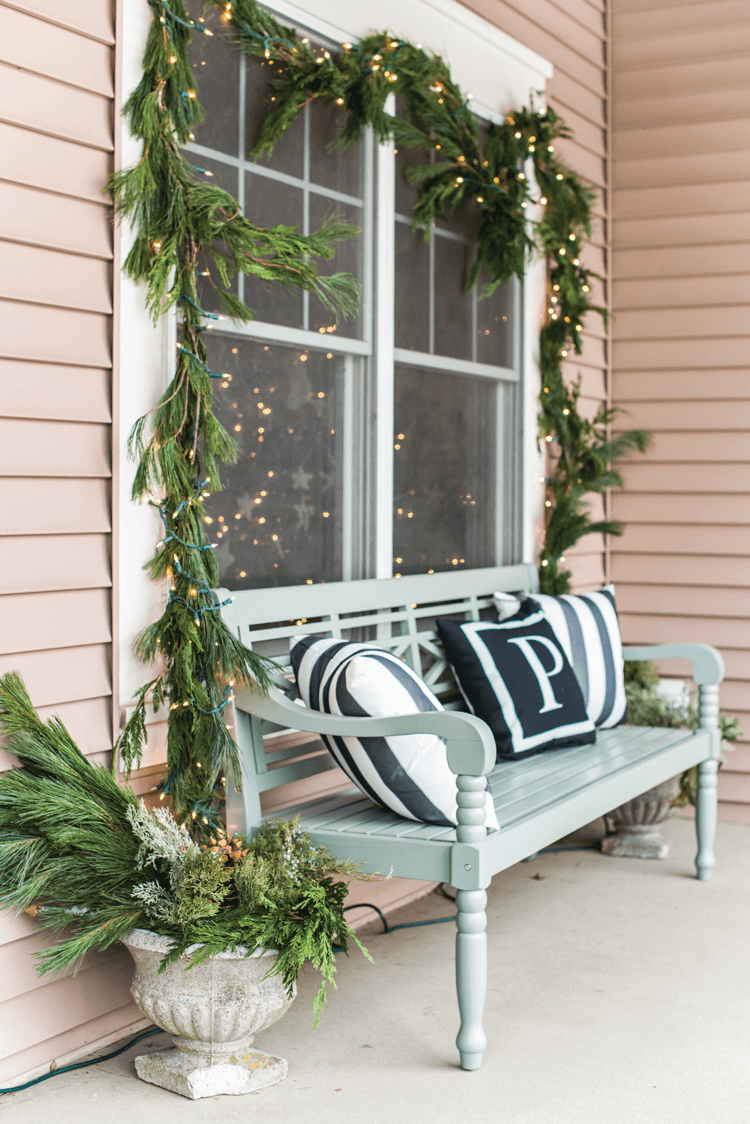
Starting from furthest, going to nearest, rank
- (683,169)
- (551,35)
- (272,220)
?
(683,169), (551,35), (272,220)

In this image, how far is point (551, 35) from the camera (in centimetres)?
424

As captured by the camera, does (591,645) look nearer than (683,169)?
Yes

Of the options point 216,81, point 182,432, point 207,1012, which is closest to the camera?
point 207,1012

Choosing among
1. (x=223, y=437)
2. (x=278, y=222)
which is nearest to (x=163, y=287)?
(x=223, y=437)

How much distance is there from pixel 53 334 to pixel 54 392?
0.12m

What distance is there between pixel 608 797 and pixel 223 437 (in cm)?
135

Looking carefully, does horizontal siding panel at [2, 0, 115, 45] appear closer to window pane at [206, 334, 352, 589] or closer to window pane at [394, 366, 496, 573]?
window pane at [206, 334, 352, 589]

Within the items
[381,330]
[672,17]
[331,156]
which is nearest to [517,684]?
[381,330]

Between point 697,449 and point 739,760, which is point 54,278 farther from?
point 739,760

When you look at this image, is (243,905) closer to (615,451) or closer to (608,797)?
(608,797)

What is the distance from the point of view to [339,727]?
95.2 inches

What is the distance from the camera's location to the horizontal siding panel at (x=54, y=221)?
2.20 meters

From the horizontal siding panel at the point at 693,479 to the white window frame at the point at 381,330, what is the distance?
619 millimetres

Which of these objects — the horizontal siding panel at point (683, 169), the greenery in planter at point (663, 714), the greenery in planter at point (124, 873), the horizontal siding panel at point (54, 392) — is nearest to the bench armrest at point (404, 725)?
the greenery in planter at point (124, 873)
